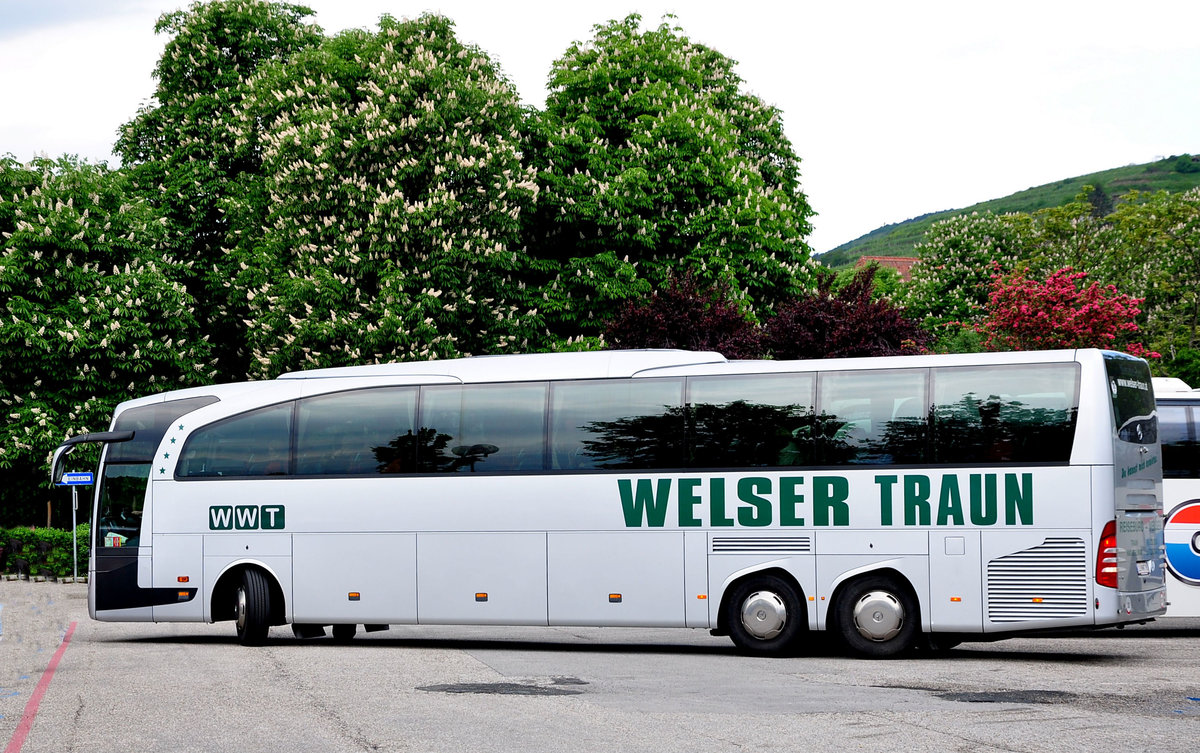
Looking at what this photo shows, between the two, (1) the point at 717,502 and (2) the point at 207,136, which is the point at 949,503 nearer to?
(1) the point at 717,502

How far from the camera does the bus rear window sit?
14.6 meters

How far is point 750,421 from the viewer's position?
15.7 m

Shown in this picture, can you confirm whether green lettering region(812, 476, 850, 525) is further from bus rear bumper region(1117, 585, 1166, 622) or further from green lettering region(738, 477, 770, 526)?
bus rear bumper region(1117, 585, 1166, 622)

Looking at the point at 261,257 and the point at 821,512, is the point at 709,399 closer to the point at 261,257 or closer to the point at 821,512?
the point at 821,512

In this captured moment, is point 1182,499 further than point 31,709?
Yes

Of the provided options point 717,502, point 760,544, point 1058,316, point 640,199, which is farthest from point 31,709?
point 1058,316

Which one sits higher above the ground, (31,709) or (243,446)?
(243,446)

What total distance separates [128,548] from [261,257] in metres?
16.8

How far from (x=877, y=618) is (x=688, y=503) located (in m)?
2.44

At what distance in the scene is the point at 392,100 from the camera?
32.6 m

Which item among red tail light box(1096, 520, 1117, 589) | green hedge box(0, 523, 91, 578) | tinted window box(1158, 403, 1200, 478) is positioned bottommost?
green hedge box(0, 523, 91, 578)

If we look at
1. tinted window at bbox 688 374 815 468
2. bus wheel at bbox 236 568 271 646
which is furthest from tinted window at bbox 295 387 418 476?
tinted window at bbox 688 374 815 468

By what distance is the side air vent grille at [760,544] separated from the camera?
15.4 m

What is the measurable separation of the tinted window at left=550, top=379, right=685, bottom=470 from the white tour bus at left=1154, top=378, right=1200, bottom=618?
669cm
